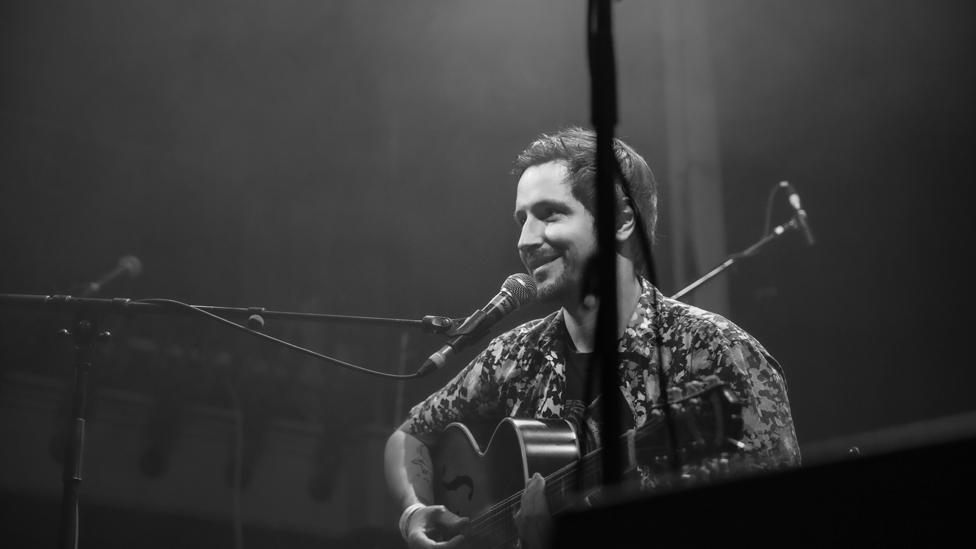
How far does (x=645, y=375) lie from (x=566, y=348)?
33cm

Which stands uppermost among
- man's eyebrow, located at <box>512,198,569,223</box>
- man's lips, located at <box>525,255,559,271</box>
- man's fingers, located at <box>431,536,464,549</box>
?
man's eyebrow, located at <box>512,198,569,223</box>

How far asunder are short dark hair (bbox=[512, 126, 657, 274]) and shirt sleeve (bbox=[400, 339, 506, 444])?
543 millimetres

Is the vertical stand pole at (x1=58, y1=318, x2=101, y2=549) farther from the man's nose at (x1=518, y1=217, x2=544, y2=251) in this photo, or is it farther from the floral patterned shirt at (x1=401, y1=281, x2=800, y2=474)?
the man's nose at (x1=518, y1=217, x2=544, y2=251)

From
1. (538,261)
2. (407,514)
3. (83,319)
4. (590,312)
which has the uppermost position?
(538,261)

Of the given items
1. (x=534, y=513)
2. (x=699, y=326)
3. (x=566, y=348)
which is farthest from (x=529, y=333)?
(x=534, y=513)

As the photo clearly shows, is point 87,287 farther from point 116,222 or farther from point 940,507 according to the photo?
point 940,507

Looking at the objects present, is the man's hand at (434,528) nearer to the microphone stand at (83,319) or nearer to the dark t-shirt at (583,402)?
the dark t-shirt at (583,402)

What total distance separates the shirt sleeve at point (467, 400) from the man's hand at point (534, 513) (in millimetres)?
613

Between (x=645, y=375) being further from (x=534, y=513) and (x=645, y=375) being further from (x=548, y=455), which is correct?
(x=534, y=513)

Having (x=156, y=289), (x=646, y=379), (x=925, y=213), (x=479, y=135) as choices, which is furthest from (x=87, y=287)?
(x=925, y=213)

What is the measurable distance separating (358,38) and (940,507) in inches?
169

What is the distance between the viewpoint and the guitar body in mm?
2350

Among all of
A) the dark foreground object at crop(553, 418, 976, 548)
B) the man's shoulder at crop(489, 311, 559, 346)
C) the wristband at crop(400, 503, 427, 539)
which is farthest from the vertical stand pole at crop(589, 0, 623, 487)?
the wristband at crop(400, 503, 427, 539)

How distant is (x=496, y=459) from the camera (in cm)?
255
